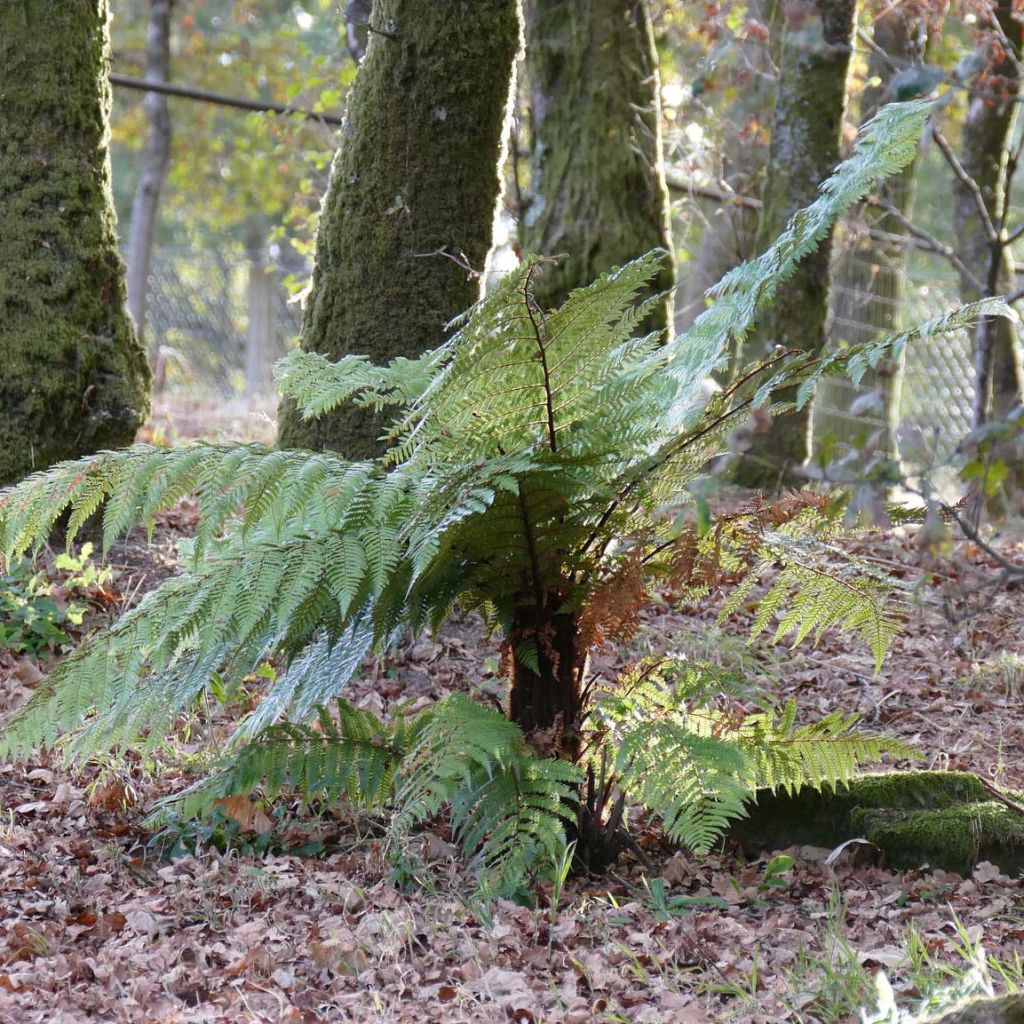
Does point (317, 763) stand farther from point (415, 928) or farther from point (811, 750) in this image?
point (811, 750)

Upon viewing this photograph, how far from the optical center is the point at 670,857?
9.64 feet

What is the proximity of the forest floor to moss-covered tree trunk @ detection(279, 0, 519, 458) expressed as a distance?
1473 millimetres

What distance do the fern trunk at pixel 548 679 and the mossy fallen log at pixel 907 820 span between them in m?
0.65

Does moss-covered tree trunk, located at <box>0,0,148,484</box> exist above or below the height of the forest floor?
above

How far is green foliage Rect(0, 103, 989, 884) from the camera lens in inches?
93.5

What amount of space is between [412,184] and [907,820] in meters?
2.60

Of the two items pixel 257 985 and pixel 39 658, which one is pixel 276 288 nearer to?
pixel 39 658

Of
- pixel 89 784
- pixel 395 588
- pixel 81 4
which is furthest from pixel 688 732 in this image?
pixel 81 4

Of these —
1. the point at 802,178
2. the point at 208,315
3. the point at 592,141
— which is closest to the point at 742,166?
the point at 802,178

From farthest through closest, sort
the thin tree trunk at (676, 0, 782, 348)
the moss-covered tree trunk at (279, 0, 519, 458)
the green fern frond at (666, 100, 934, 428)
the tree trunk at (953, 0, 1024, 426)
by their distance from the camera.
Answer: the thin tree trunk at (676, 0, 782, 348) < the tree trunk at (953, 0, 1024, 426) < the moss-covered tree trunk at (279, 0, 519, 458) < the green fern frond at (666, 100, 934, 428)

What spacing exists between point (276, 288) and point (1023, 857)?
1537 centimetres

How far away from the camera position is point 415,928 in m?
2.46

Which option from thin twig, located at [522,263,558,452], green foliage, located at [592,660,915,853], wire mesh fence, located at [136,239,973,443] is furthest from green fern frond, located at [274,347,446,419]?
wire mesh fence, located at [136,239,973,443]

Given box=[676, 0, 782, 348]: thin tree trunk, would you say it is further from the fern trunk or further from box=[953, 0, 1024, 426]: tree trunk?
the fern trunk
